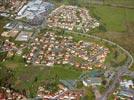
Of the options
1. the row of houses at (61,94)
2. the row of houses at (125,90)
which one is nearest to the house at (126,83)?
the row of houses at (125,90)

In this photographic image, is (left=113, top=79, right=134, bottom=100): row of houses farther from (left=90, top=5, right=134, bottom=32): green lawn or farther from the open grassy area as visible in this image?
(left=90, top=5, right=134, bottom=32): green lawn

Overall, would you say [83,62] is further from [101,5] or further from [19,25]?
[101,5]

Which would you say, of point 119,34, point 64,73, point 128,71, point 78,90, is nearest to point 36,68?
point 64,73

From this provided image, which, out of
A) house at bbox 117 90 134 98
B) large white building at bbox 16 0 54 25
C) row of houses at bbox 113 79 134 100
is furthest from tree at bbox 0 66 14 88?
large white building at bbox 16 0 54 25

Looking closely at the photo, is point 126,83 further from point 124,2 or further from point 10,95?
point 124,2

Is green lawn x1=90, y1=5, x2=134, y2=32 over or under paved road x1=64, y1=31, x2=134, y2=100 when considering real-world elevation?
over

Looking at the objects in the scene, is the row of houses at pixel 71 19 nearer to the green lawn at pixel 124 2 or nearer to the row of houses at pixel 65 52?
the row of houses at pixel 65 52

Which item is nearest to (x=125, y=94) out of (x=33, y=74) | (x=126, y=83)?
(x=126, y=83)
